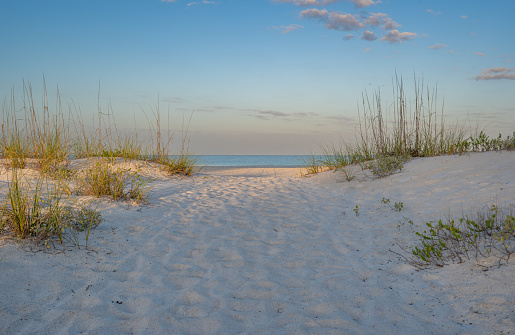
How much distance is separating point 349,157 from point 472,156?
2948 mm

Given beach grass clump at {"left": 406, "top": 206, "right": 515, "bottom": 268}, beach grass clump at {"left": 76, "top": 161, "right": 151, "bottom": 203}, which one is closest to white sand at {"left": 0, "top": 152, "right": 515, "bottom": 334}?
beach grass clump at {"left": 406, "top": 206, "right": 515, "bottom": 268}

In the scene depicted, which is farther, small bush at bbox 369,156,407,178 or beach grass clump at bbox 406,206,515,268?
small bush at bbox 369,156,407,178

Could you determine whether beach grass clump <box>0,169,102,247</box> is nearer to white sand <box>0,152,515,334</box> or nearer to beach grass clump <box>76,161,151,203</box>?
white sand <box>0,152,515,334</box>

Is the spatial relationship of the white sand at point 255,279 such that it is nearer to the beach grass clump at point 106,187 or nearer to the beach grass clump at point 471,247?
the beach grass clump at point 471,247

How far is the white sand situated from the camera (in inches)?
81.0

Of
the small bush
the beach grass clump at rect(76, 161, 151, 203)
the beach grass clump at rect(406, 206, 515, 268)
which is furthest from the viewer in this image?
the small bush

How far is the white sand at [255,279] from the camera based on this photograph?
2057 mm

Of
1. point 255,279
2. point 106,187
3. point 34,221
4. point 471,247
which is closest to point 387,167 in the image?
point 471,247

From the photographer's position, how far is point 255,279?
107 inches

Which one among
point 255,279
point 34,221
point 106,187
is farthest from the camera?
point 106,187

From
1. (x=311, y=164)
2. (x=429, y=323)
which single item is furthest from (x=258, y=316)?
(x=311, y=164)

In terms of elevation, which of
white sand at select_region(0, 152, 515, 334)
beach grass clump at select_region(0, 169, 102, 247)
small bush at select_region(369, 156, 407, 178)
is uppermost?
small bush at select_region(369, 156, 407, 178)

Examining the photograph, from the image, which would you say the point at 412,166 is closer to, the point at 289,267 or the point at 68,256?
the point at 289,267

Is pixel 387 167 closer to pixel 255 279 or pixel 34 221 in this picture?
pixel 255 279
